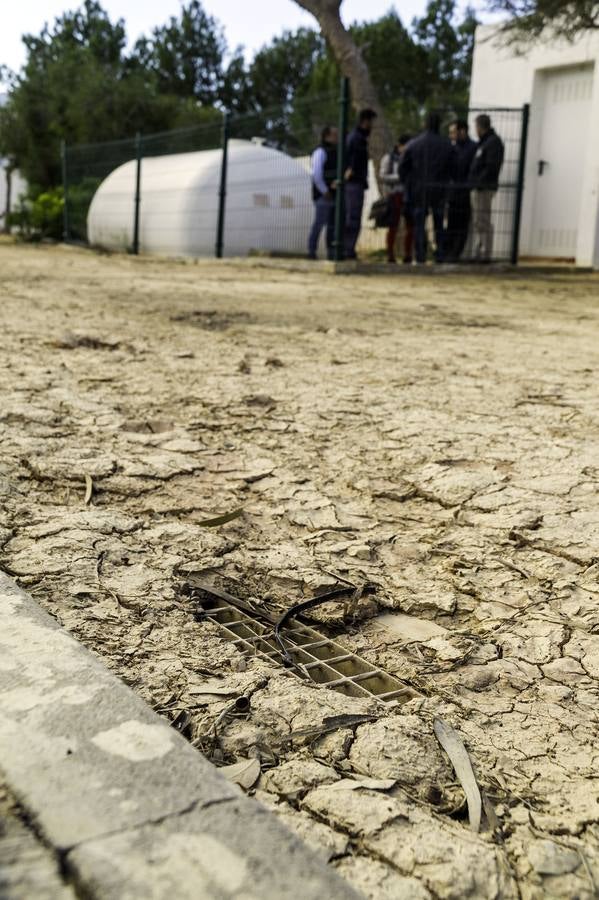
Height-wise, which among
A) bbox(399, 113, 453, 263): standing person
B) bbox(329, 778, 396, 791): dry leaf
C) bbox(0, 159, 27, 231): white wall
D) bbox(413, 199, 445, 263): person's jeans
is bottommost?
bbox(329, 778, 396, 791): dry leaf

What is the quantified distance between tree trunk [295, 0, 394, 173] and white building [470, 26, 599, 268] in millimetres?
1651

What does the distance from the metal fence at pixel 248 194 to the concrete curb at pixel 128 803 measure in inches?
367

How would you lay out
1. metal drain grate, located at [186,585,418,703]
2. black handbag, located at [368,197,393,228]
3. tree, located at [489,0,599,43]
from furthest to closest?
black handbag, located at [368,197,393,228] < tree, located at [489,0,599,43] < metal drain grate, located at [186,585,418,703]

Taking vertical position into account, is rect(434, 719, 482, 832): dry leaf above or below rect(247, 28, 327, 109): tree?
below

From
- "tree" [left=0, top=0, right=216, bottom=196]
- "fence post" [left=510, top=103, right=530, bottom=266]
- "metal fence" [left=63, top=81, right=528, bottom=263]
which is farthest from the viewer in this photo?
"tree" [left=0, top=0, right=216, bottom=196]

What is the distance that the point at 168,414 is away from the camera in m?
3.45

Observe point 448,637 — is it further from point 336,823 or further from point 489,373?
point 489,373

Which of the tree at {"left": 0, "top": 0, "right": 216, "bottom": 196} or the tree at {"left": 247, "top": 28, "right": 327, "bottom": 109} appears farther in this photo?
the tree at {"left": 247, "top": 28, "right": 327, "bottom": 109}

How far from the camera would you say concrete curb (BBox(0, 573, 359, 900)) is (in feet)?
3.36

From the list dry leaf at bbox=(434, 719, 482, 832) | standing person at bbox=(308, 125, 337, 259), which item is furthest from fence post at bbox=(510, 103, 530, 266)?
dry leaf at bbox=(434, 719, 482, 832)

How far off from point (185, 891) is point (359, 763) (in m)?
0.48

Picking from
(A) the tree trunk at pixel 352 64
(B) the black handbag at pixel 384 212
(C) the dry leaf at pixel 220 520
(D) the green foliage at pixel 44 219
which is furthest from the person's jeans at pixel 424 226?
(D) the green foliage at pixel 44 219

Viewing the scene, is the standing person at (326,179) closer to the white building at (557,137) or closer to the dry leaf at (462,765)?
the white building at (557,137)

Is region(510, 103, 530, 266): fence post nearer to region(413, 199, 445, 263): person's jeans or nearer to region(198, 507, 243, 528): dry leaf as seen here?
region(413, 199, 445, 263): person's jeans
